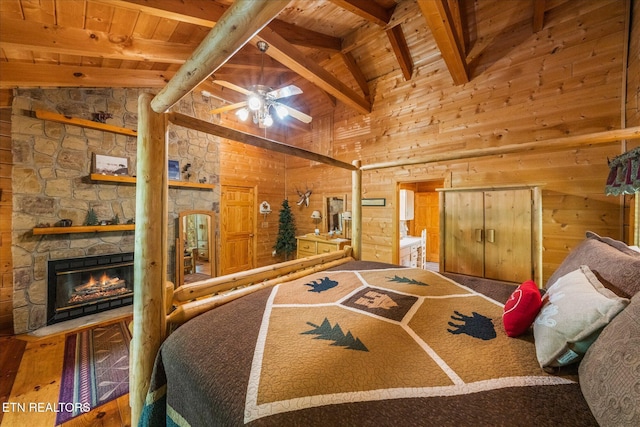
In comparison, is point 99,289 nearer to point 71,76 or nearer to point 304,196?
point 71,76

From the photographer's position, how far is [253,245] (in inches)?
225

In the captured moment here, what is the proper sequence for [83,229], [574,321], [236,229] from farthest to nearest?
1. [236,229]
2. [83,229]
3. [574,321]

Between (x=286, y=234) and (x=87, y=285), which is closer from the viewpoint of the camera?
(x=87, y=285)

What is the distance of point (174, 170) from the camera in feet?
13.9

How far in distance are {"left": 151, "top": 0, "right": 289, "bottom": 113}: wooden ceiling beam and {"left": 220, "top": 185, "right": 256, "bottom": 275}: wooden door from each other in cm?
426

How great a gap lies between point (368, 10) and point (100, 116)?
160 inches

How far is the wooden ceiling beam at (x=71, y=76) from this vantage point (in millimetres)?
2525

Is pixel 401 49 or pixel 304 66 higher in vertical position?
pixel 401 49

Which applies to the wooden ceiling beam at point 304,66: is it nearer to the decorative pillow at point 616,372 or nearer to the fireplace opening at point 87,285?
the decorative pillow at point 616,372

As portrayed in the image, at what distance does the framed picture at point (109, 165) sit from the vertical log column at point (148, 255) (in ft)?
10.5

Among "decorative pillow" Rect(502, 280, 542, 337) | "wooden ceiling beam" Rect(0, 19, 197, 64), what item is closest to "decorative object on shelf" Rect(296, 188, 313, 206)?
"wooden ceiling beam" Rect(0, 19, 197, 64)

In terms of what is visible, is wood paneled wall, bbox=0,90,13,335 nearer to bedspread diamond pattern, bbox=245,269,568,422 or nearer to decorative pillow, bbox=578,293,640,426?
bedspread diamond pattern, bbox=245,269,568,422

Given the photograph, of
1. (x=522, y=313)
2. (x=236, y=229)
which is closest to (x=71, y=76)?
(x=236, y=229)

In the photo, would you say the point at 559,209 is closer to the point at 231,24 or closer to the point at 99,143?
the point at 231,24
